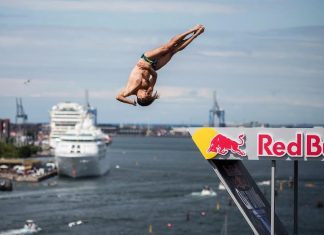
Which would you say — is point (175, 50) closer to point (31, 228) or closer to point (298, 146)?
point (298, 146)

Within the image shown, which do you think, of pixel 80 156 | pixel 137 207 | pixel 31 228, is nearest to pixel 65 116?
pixel 80 156

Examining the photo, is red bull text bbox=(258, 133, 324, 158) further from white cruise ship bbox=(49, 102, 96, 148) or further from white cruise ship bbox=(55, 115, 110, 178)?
white cruise ship bbox=(49, 102, 96, 148)

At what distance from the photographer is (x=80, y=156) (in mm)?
71438

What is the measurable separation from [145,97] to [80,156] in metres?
63.0

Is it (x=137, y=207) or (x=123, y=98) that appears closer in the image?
(x=123, y=98)

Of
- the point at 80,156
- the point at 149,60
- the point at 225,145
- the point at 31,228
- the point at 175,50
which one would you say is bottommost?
the point at 31,228

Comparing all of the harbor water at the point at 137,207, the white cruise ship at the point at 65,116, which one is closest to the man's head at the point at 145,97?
the harbor water at the point at 137,207

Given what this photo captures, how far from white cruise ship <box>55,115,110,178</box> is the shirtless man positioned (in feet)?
205

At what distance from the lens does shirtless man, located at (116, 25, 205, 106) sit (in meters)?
8.95

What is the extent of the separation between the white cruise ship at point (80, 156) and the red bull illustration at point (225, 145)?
60236 millimetres

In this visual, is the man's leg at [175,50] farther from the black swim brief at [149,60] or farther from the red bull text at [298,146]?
the red bull text at [298,146]

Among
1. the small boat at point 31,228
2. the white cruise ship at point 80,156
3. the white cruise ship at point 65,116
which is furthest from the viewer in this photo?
the white cruise ship at point 65,116

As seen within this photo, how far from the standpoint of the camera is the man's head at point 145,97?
8922 millimetres

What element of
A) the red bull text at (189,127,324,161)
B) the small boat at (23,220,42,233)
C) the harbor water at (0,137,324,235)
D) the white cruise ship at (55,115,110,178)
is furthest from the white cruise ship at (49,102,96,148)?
the red bull text at (189,127,324,161)
